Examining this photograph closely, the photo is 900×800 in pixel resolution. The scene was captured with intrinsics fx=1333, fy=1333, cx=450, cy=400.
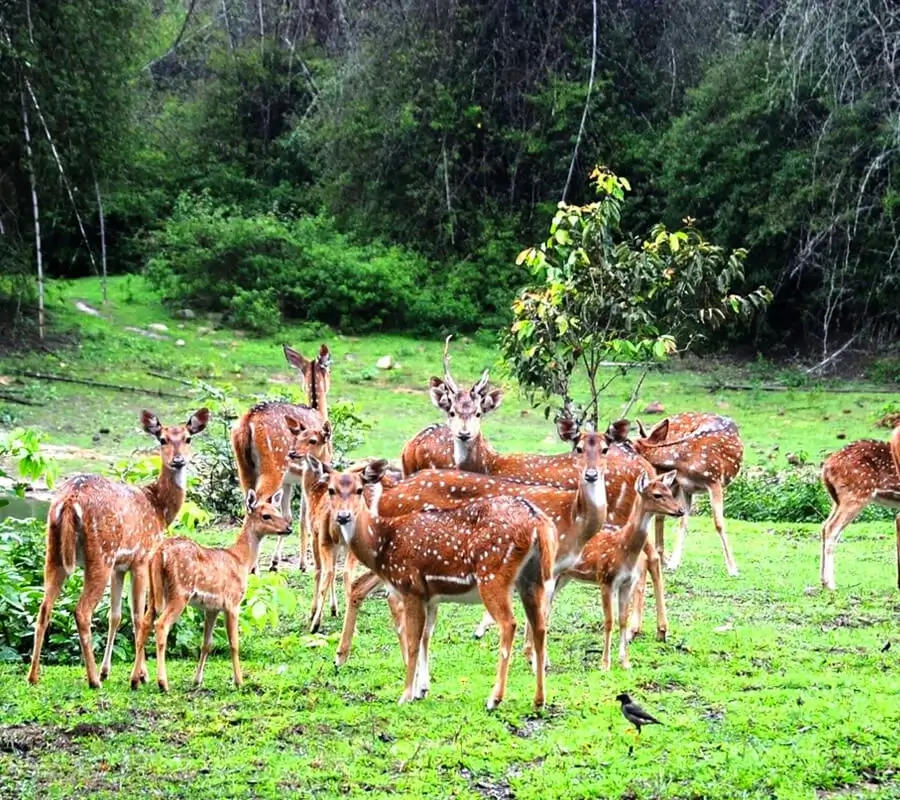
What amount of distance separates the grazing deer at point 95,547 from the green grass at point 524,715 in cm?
30

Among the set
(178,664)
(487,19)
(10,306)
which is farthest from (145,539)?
(487,19)

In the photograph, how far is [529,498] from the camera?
8.01m

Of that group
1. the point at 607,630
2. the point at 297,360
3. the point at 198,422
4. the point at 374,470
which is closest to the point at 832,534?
the point at 607,630

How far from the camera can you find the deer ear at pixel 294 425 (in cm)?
1033

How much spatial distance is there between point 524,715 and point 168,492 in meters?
2.66

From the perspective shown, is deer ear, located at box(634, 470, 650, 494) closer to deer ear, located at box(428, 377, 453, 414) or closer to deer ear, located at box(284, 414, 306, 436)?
deer ear, located at box(428, 377, 453, 414)

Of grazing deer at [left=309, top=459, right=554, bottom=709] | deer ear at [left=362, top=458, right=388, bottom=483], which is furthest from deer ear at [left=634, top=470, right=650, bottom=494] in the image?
deer ear at [left=362, top=458, right=388, bottom=483]

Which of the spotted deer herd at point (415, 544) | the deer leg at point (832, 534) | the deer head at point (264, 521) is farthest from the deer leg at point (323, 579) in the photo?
the deer leg at point (832, 534)

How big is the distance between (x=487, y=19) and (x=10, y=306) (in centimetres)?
1165

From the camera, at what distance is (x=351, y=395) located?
75.3 feet

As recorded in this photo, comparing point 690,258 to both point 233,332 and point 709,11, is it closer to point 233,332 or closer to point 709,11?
point 233,332

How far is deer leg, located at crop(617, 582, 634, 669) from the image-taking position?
26.2 ft

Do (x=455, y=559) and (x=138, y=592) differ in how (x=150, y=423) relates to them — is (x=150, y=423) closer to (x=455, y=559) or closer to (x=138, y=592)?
(x=138, y=592)

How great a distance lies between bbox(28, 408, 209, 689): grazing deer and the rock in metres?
20.4
